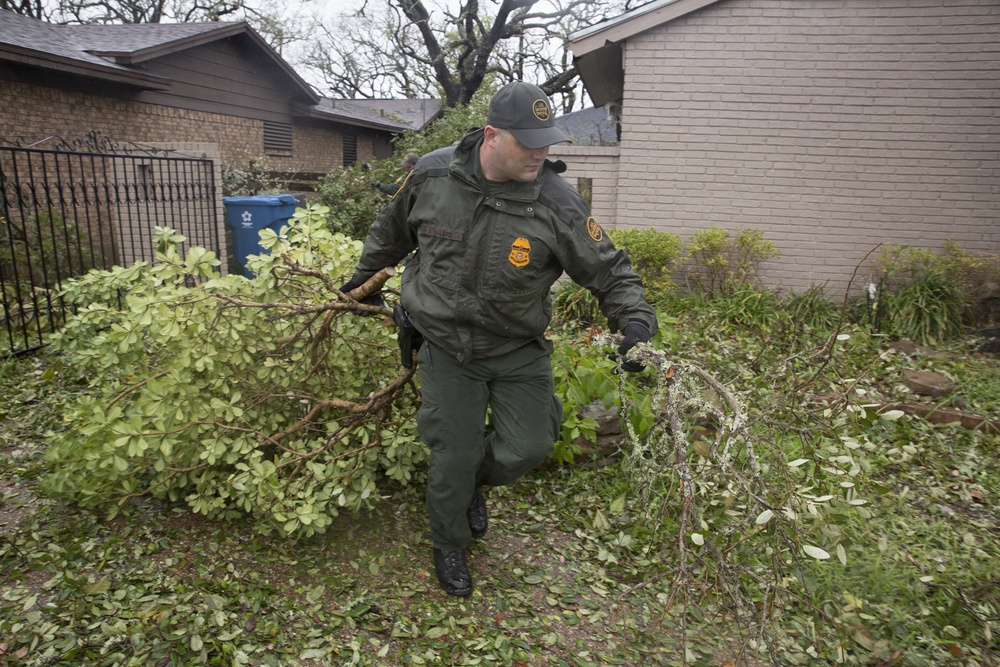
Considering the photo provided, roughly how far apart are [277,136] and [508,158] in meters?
15.2

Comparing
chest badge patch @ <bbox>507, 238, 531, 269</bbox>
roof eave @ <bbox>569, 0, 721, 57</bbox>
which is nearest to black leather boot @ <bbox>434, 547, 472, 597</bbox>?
chest badge patch @ <bbox>507, 238, 531, 269</bbox>

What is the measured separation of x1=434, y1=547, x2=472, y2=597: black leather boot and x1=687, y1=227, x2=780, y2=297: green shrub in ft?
18.3

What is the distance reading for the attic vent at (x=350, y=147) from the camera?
1991cm

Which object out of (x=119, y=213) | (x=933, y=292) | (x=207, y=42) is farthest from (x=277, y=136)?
(x=933, y=292)

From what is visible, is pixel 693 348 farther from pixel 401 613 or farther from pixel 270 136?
pixel 270 136

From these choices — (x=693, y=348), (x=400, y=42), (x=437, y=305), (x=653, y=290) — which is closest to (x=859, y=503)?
(x=437, y=305)

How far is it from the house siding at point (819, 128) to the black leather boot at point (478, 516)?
5.60 metres

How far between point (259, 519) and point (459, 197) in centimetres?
165

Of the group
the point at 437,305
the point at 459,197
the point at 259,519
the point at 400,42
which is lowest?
the point at 259,519

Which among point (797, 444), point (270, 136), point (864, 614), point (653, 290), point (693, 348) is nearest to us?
point (864, 614)

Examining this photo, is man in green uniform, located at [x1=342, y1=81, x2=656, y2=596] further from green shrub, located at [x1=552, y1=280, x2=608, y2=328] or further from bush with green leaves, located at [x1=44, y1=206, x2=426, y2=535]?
green shrub, located at [x1=552, y1=280, x2=608, y2=328]

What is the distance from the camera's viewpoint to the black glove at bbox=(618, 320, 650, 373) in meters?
2.64

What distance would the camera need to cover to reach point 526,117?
2553 millimetres

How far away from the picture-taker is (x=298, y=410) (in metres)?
3.44
